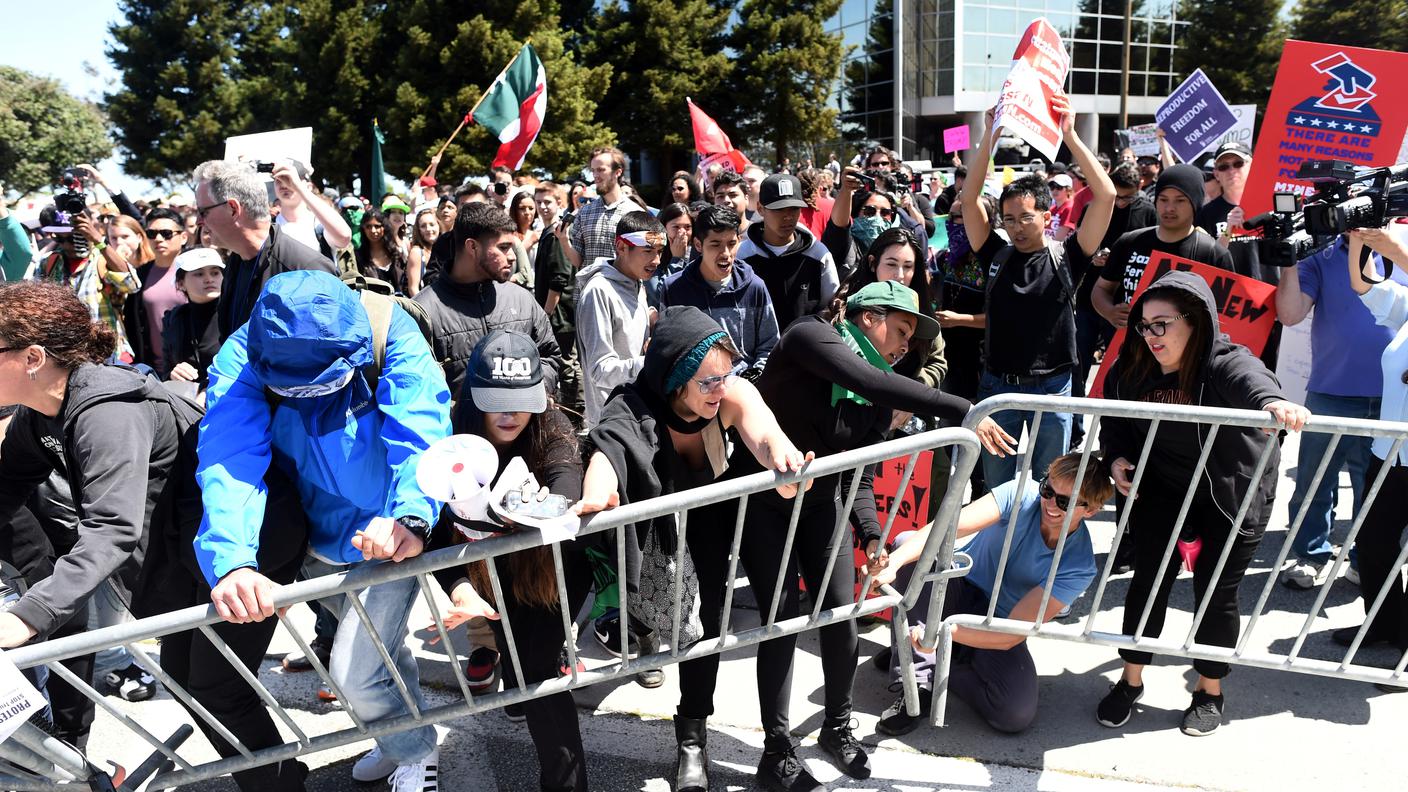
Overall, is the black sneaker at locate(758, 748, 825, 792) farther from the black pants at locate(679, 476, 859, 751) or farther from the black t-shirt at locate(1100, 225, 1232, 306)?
the black t-shirt at locate(1100, 225, 1232, 306)

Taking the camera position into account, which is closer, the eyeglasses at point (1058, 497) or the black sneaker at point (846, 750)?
the black sneaker at point (846, 750)

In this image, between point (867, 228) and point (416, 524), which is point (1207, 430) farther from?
point (867, 228)

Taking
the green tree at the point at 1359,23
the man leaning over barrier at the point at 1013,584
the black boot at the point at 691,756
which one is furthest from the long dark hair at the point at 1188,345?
the green tree at the point at 1359,23

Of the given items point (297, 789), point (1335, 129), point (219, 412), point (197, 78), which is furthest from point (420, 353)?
point (197, 78)

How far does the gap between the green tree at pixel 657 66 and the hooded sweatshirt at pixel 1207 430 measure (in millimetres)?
32390

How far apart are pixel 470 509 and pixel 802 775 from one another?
Result: 168 centimetres

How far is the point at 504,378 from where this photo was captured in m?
2.87

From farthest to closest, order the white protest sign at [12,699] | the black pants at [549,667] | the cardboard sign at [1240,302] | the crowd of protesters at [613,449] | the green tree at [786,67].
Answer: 1. the green tree at [786,67]
2. the cardboard sign at [1240,302]
3. the black pants at [549,667]
4. the crowd of protesters at [613,449]
5. the white protest sign at [12,699]

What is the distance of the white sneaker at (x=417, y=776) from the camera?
129 inches

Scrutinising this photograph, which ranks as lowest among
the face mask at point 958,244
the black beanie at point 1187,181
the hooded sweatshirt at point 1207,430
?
the hooded sweatshirt at point 1207,430

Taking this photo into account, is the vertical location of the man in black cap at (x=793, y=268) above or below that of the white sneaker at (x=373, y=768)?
above

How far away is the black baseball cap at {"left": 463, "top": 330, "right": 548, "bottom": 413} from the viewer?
2.87 metres

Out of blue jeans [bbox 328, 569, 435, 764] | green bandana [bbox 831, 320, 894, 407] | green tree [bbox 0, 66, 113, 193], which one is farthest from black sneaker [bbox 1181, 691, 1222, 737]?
green tree [bbox 0, 66, 113, 193]

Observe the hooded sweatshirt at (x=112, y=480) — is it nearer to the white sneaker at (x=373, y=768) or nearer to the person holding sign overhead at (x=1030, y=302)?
the white sneaker at (x=373, y=768)
